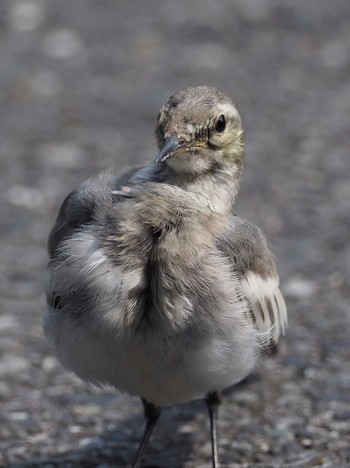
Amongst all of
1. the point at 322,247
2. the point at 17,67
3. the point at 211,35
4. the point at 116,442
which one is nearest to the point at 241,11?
the point at 211,35

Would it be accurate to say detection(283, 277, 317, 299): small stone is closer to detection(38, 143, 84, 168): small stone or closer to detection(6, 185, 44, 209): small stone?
detection(6, 185, 44, 209): small stone

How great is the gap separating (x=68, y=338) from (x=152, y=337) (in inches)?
15.1

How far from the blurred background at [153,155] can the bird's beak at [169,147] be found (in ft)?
5.35

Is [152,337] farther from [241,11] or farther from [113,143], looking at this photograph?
[241,11]

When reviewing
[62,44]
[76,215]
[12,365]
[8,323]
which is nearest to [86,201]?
[76,215]

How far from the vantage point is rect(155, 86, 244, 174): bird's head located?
4383 mm

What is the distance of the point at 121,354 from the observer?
4.21m

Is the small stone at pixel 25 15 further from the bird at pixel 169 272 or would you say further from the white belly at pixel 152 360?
the white belly at pixel 152 360

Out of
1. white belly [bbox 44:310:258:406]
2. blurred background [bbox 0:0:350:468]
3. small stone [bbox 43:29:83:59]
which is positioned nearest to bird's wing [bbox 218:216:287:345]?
white belly [bbox 44:310:258:406]

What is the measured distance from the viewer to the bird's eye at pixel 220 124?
4.53m

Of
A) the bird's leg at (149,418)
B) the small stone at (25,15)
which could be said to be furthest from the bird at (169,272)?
the small stone at (25,15)

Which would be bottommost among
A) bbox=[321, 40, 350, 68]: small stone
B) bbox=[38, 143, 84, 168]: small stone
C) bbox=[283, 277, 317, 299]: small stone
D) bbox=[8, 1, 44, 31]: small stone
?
bbox=[283, 277, 317, 299]: small stone

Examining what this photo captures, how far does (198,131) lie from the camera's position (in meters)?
4.46

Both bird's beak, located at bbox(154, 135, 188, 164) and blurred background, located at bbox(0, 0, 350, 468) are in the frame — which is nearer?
bird's beak, located at bbox(154, 135, 188, 164)
